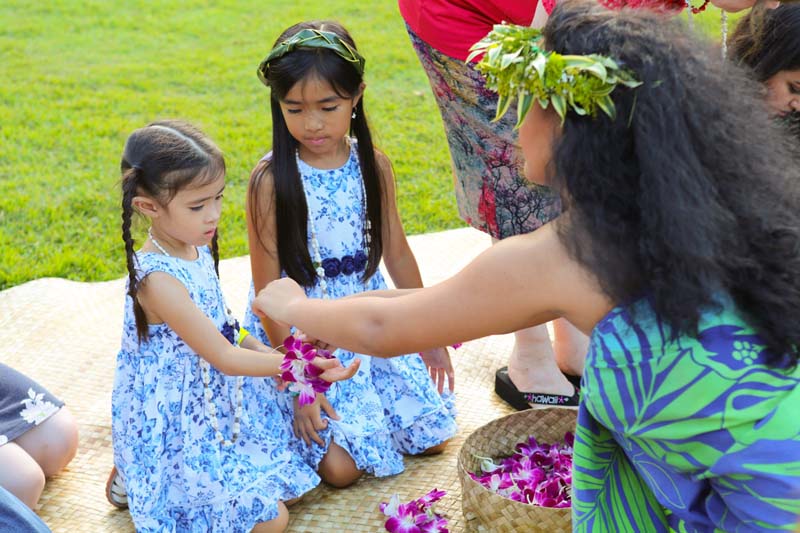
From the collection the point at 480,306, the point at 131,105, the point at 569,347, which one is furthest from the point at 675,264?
the point at 131,105

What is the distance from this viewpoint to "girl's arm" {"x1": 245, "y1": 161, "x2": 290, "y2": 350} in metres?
3.21

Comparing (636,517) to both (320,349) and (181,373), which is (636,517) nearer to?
(320,349)

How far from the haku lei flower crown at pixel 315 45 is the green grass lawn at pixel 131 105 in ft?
1.73

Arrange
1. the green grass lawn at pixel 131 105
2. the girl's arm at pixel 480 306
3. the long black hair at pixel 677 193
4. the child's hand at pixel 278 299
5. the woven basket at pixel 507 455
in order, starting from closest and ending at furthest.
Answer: the long black hair at pixel 677 193
the girl's arm at pixel 480 306
the child's hand at pixel 278 299
the woven basket at pixel 507 455
the green grass lawn at pixel 131 105

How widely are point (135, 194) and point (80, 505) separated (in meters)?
1.03

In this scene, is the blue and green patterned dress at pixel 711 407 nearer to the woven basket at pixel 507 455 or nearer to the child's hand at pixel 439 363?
the woven basket at pixel 507 455

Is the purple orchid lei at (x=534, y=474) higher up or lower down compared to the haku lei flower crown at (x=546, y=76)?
lower down

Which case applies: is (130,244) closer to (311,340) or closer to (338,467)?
(311,340)

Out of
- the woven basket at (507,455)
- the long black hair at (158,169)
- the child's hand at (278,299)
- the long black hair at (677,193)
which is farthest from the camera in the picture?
the long black hair at (158,169)

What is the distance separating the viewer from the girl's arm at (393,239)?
11.2 ft

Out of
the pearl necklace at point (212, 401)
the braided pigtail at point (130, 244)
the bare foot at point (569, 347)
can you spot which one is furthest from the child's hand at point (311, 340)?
the bare foot at point (569, 347)

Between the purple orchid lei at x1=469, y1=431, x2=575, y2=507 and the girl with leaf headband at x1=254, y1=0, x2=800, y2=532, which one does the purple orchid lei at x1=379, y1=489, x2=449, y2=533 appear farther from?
the girl with leaf headband at x1=254, y1=0, x2=800, y2=532

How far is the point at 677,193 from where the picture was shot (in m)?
1.89

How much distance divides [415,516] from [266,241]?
0.99 meters
